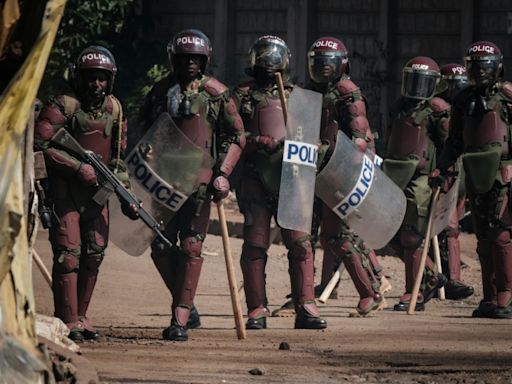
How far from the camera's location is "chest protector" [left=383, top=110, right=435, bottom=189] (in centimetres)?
1459

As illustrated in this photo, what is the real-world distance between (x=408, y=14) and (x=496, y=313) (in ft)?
30.2

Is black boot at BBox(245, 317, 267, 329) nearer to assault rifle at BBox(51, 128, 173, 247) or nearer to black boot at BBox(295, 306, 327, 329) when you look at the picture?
black boot at BBox(295, 306, 327, 329)

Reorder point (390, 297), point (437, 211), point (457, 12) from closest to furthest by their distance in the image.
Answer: point (437, 211) < point (390, 297) < point (457, 12)

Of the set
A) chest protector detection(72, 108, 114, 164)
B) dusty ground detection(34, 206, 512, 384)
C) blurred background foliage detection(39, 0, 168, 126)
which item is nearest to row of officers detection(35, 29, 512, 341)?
chest protector detection(72, 108, 114, 164)

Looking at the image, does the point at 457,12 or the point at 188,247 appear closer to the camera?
the point at 188,247

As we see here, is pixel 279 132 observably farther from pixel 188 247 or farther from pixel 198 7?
pixel 198 7

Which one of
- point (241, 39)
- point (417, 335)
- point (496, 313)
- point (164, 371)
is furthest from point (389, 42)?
point (164, 371)

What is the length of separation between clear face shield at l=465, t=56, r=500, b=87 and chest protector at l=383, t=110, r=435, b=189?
1016 mm

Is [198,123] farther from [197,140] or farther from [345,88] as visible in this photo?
[345,88]

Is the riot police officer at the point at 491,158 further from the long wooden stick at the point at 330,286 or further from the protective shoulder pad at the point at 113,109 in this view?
the protective shoulder pad at the point at 113,109

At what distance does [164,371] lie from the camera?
9.80m

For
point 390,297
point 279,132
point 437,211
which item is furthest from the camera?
point 390,297

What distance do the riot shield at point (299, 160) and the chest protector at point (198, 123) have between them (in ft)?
2.13

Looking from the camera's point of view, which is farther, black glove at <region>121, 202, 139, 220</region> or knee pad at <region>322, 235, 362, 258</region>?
knee pad at <region>322, 235, 362, 258</region>
